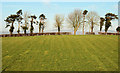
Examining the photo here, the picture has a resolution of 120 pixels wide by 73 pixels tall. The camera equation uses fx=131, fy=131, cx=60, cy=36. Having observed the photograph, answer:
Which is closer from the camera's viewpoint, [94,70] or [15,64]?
[94,70]

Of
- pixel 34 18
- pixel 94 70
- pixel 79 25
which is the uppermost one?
pixel 34 18

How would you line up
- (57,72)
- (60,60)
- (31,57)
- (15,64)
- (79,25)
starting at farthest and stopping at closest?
(79,25)
(31,57)
(60,60)
(15,64)
(57,72)

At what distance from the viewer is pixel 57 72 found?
43.5ft

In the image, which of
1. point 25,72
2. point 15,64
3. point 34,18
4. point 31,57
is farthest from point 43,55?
point 34,18

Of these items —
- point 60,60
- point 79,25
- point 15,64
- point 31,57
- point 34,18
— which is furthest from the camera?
point 34,18

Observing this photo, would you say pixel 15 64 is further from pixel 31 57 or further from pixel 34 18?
pixel 34 18

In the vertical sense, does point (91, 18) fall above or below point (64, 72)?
above

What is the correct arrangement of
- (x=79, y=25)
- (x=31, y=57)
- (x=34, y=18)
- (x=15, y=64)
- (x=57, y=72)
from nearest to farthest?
1. (x=57, y=72)
2. (x=15, y=64)
3. (x=31, y=57)
4. (x=79, y=25)
5. (x=34, y=18)

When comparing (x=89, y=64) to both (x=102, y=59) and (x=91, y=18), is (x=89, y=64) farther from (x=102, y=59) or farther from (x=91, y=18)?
(x=91, y=18)

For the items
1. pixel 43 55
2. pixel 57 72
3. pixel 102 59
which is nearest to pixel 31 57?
pixel 43 55

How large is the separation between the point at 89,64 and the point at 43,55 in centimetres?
670

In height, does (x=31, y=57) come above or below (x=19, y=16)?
below

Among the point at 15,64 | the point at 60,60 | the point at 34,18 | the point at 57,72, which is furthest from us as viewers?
the point at 34,18

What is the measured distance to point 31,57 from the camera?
17.9 m
